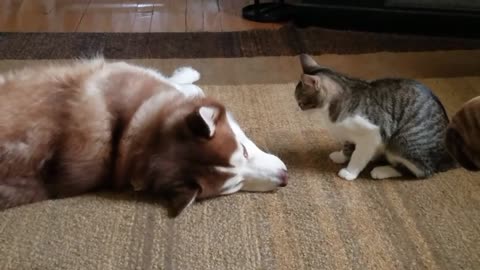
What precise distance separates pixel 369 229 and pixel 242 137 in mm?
454

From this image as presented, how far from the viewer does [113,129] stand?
61.0 inches

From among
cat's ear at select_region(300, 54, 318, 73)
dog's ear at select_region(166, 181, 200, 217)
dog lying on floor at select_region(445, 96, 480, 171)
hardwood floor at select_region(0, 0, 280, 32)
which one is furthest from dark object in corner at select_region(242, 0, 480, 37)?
dog's ear at select_region(166, 181, 200, 217)

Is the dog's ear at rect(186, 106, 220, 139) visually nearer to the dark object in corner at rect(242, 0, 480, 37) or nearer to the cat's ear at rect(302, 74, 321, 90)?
the cat's ear at rect(302, 74, 321, 90)

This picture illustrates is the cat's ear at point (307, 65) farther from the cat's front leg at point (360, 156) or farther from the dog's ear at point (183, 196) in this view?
the dog's ear at point (183, 196)

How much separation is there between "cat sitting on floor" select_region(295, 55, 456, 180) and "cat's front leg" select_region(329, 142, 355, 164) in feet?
0.26

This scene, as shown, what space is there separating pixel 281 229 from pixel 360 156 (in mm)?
361

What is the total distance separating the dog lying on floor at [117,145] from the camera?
1463 millimetres

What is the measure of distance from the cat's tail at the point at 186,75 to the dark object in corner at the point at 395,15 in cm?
99

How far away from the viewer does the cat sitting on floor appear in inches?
64.7

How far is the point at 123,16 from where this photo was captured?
3256mm

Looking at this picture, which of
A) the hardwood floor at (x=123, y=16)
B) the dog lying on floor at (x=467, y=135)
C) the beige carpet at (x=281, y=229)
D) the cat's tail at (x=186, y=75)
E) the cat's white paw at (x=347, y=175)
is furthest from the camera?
the hardwood floor at (x=123, y=16)

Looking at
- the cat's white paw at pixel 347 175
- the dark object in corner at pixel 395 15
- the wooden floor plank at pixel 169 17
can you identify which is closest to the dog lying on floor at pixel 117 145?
the cat's white paw at pixel 347 175

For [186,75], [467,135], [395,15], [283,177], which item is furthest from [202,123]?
[395,15]

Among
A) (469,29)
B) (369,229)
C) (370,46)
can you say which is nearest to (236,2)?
(370,46)
